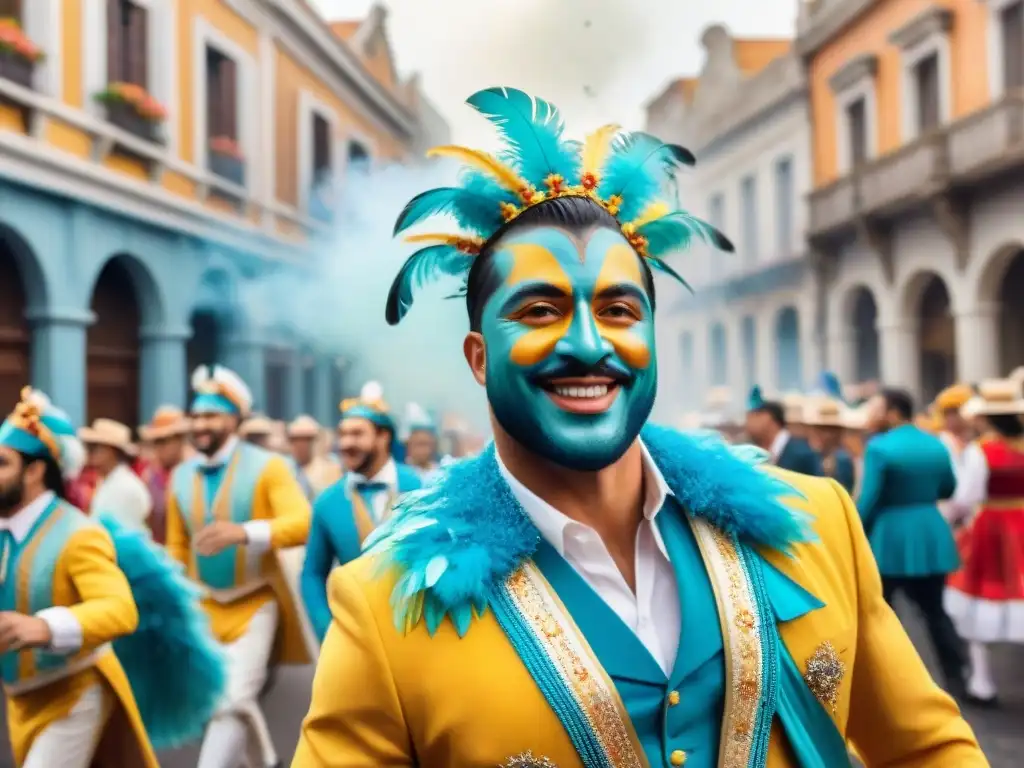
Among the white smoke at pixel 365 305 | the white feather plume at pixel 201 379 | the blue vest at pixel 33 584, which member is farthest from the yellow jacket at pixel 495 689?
the white smoke at pixel 365 305

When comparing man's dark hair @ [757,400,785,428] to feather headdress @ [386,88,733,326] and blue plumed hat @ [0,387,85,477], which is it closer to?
blue plumed hat @ [0,387,85,477]

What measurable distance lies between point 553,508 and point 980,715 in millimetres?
4387

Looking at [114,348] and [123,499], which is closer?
[123,499]

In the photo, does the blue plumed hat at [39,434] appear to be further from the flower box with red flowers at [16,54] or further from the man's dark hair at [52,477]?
the flower box with red flowers at [16,54]

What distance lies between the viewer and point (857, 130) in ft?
50.7

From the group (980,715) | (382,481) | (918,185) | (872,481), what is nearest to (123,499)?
(382,481)

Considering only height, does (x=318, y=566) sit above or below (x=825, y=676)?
below

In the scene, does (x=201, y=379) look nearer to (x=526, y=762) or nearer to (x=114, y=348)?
(x=526, y=762)

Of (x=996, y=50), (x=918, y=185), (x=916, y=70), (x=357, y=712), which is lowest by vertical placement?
(x=357, y=712)

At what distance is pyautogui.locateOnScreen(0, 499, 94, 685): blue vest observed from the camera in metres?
3.06

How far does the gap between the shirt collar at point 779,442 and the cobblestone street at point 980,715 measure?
1443mm

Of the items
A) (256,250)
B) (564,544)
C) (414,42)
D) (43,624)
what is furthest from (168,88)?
(564,544)

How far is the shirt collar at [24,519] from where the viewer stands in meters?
3.15

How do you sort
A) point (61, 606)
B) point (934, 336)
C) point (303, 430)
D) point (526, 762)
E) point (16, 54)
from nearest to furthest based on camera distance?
point (526, 762), point (61, 606), point (16, 54), point (303, 430), point (934, 336)
